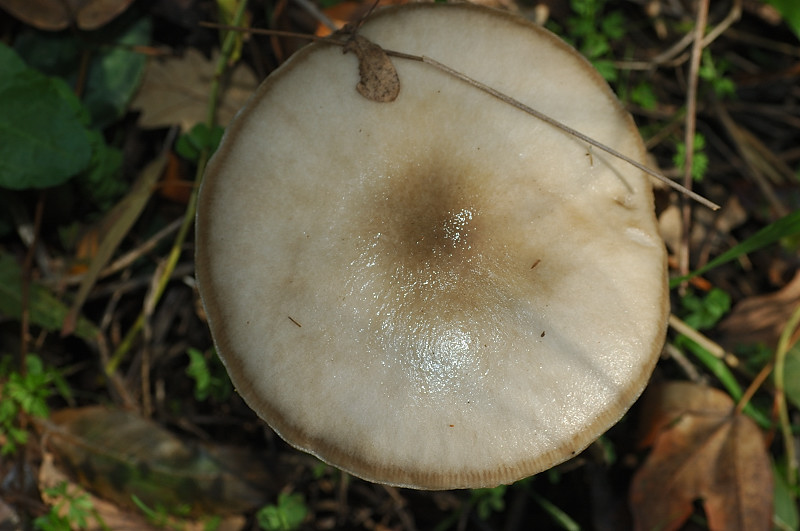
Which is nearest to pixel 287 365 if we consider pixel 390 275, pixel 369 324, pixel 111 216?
pixel 369 324

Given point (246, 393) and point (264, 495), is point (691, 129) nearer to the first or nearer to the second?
point (246, 393)

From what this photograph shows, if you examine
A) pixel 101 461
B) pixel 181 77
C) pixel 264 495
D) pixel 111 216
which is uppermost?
pixel 181 77

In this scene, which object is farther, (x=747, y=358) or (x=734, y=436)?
(x=747, y=358)

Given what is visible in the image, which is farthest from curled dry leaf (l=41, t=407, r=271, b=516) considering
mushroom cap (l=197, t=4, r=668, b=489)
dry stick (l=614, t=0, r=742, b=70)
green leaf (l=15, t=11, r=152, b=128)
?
dry stick (l=614, t=0, r=742, b=70)

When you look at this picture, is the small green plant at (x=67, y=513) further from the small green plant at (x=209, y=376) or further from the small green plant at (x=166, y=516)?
the small green plant at (x=209, y=376)

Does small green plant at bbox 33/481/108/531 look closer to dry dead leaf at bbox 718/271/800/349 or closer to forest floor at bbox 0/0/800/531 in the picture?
forest floor at bbox 0/0/800/531

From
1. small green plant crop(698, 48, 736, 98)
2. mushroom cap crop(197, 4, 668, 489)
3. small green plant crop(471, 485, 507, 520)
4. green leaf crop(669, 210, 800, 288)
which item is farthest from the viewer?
small green plant crop(698, 48, 736, 98)

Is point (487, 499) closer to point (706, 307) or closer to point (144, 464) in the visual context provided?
point (706, 307)
